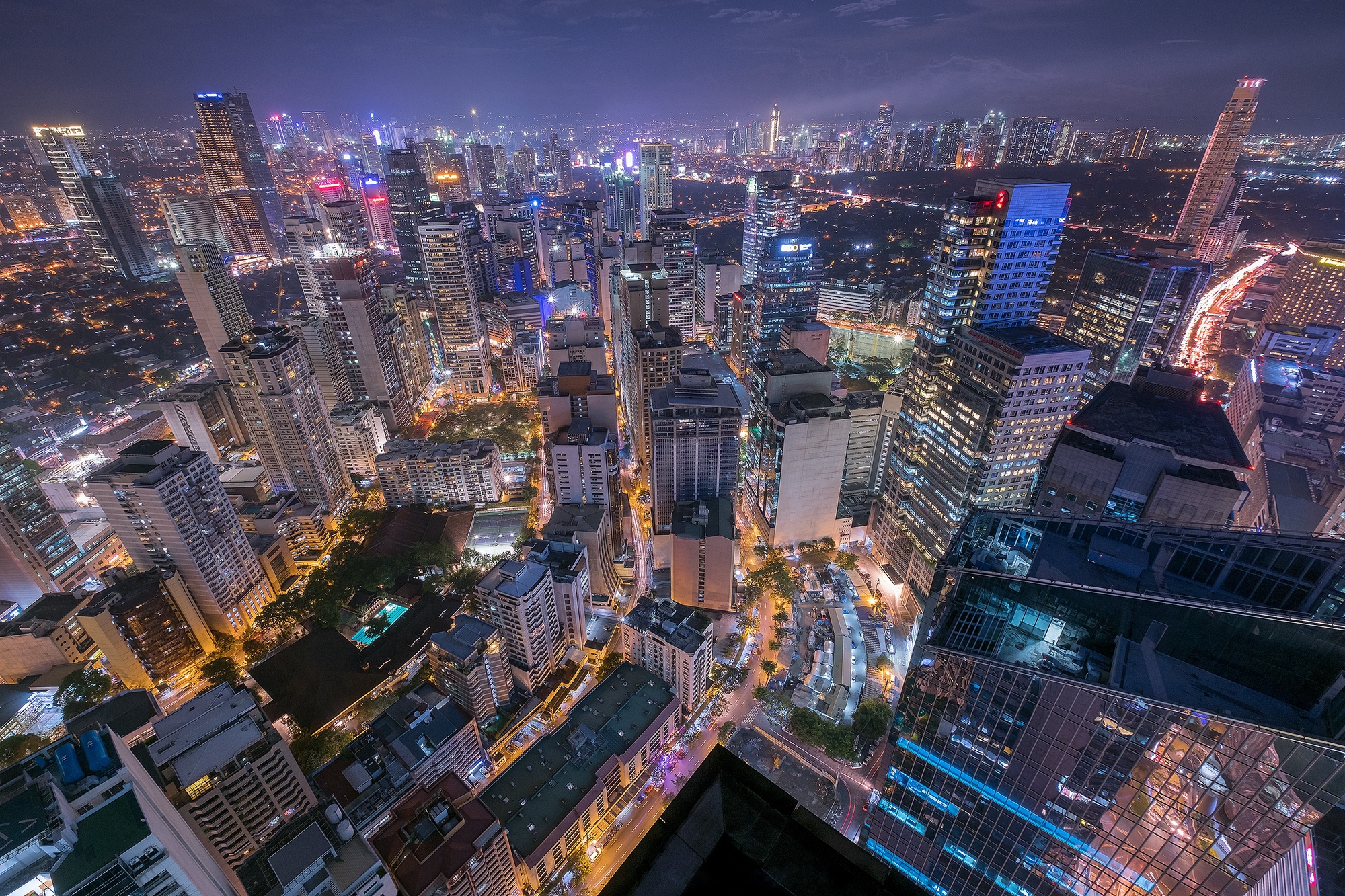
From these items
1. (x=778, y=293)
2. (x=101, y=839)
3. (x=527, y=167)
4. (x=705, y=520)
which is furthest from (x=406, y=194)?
(x=101, y=839)

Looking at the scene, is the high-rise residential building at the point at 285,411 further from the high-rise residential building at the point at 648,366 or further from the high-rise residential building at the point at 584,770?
the high-rise residential building at the point at 584,770

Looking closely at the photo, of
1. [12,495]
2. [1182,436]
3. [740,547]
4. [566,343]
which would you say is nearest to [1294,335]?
[1182,436]

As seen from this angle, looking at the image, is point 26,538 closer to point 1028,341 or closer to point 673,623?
point 673,623

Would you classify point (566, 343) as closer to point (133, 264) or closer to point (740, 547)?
point (740, 547)

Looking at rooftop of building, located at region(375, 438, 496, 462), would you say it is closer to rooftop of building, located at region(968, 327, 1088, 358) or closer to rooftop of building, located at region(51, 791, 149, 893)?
rooftop of building, located at region(51, 791, 149, 893)

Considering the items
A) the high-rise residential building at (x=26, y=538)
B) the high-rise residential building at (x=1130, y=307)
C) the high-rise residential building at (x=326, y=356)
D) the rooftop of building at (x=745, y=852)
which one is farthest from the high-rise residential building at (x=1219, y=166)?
the high-rise residential building at (x=26, y=538)

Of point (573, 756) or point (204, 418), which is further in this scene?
point (204, 418)

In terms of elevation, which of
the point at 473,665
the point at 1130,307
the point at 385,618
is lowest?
the point at 385,618
